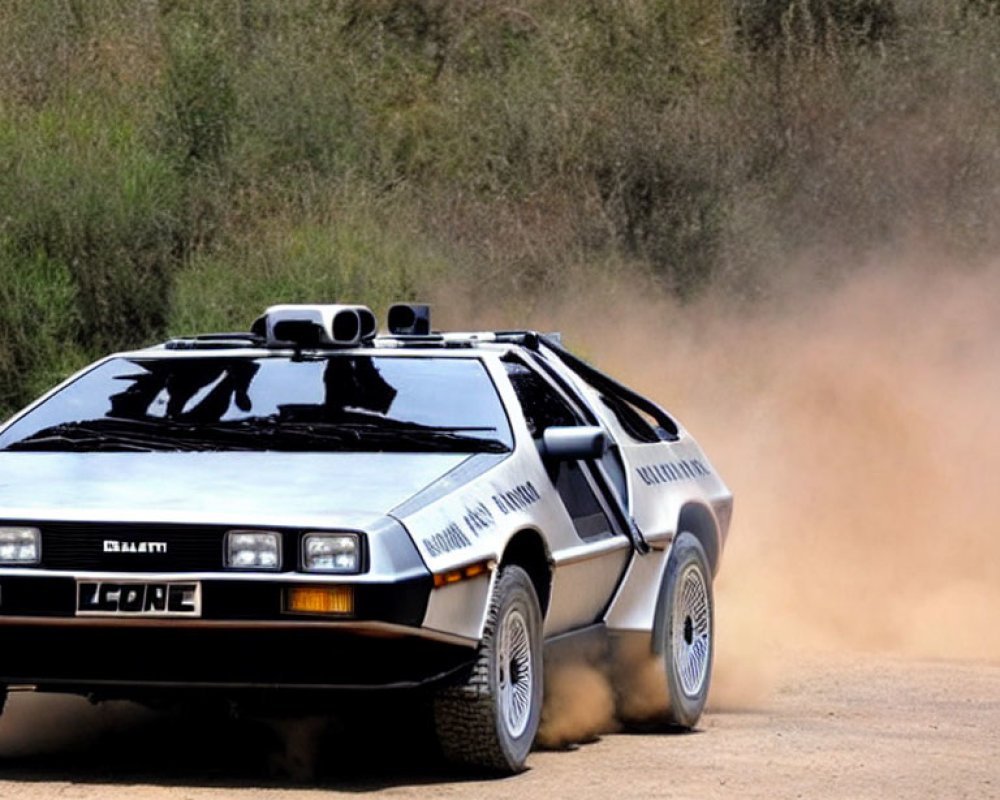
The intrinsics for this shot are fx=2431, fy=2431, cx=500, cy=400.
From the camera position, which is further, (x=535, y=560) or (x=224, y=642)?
(x=535, y=560)

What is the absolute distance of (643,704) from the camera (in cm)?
944

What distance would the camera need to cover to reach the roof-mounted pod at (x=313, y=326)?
351 inches

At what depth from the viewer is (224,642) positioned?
23.8ft

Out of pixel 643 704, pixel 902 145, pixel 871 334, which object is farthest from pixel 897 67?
pixel 643 704

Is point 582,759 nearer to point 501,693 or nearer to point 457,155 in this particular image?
point 501,693

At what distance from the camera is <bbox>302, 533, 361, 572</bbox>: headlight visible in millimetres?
7195

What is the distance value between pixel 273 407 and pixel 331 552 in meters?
1.51

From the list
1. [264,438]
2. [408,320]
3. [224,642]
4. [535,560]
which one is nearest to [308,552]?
[224,642]

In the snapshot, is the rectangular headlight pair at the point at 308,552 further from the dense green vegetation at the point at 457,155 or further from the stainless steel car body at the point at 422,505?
the dense green vegetation at the point at 457,155

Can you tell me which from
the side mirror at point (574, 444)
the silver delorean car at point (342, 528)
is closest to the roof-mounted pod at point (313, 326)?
the silver delorean car at point (342, 528)

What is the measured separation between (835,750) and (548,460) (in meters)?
1.47

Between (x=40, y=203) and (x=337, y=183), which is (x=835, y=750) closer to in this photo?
(x=40, y=203)

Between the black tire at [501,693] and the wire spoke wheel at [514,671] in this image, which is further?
the wire spoke wheel at [514,671]

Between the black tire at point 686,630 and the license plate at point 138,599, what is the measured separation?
8.82 ft
